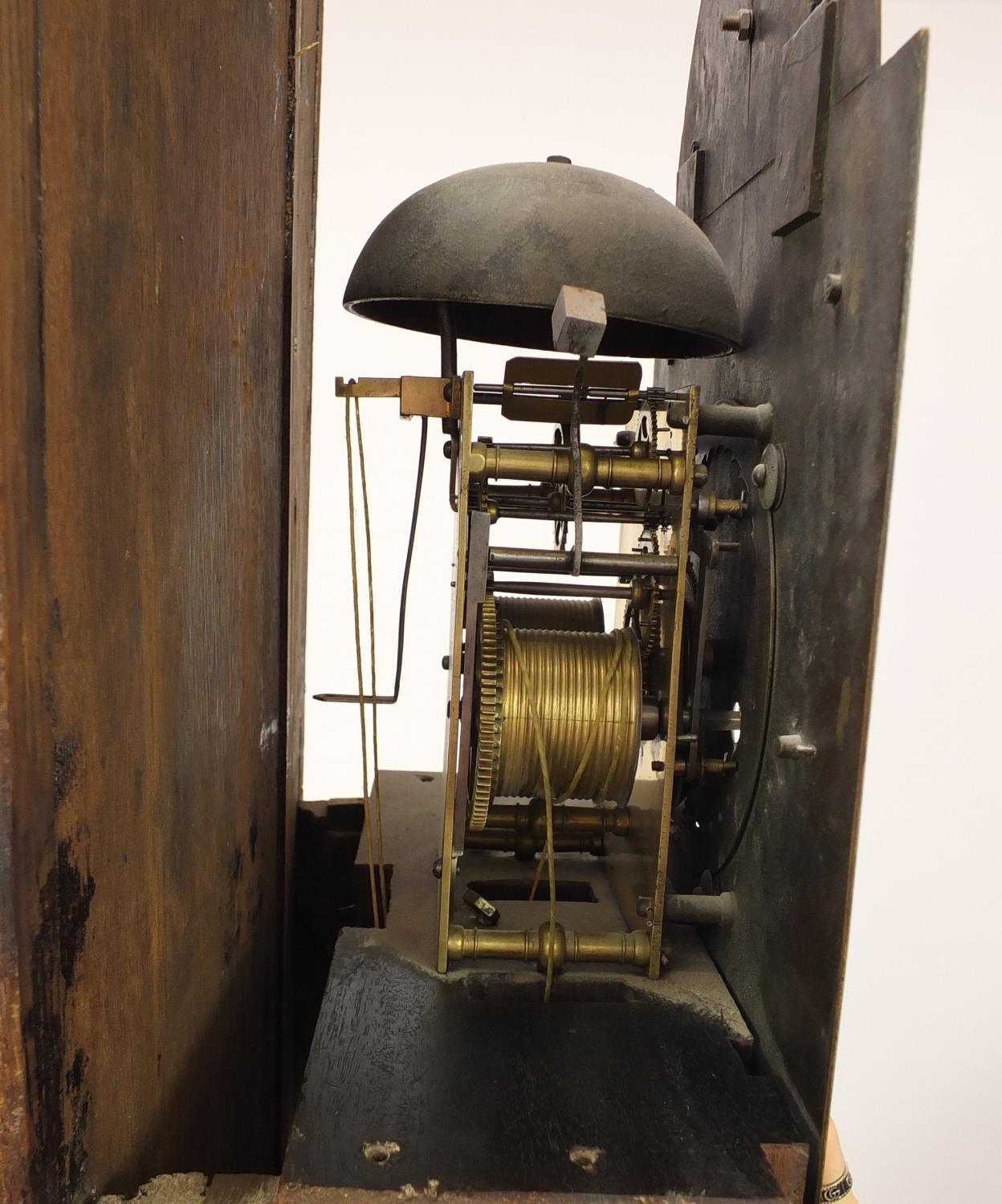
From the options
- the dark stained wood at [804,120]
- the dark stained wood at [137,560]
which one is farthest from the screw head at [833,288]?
the dark stained wood at [137,560]

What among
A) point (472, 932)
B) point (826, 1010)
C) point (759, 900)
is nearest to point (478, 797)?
point (472, 932)

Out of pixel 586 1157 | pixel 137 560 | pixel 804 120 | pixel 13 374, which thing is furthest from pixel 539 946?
pixel 804 120

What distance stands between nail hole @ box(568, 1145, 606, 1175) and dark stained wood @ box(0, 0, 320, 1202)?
1.60 ft

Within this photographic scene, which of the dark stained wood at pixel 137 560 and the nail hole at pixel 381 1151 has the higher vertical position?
the dark stained wood at pixel 137 560

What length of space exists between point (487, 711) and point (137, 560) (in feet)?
2.05

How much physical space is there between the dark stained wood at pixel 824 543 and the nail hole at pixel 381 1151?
1.66 feet

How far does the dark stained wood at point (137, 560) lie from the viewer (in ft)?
2.75

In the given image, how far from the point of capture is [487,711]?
154 cm

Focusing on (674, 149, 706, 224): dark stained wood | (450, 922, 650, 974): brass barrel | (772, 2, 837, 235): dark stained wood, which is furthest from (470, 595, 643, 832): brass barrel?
(674, 149, 706, 224): dark stained wood

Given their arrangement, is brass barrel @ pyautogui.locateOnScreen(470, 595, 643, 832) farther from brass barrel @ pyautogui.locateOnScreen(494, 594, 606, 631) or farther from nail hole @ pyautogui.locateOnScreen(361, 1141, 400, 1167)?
nail hole @ pyautogui.locateOnScreen(361, 1141, 400, 1167)

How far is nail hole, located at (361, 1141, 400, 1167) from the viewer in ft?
3.67

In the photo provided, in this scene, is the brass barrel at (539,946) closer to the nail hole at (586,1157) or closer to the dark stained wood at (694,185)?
the nail hole at (586,1157)

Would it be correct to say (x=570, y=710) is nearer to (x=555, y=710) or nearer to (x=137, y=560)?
(x=555, y=710)

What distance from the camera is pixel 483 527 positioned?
1.45 meters
